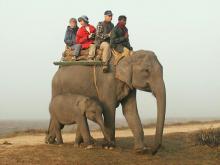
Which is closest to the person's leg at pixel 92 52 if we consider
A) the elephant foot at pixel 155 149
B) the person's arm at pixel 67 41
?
the person's arm at pixel 67 41

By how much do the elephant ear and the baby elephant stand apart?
3.12 ft

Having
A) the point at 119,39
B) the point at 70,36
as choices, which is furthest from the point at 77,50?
the point at 119,39

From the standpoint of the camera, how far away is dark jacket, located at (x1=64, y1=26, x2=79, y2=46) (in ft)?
57.2

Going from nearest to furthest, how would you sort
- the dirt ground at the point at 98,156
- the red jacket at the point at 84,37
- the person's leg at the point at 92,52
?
the dirt ground at the point at 98,156, the person's leg at the point at 92,52, the red jacket at the point at 84,37

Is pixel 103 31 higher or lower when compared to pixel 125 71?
higher

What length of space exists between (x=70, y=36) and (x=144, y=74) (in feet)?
9.57

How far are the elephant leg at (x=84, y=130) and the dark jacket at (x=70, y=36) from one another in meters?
2.83

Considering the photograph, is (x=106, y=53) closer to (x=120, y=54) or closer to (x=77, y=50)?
(x=120, y=54)

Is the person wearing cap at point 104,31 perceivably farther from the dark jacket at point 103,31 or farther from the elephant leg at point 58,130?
the elephant leg at point 58,130

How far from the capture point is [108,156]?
1423 centimetres

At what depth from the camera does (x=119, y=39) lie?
16.2 meters

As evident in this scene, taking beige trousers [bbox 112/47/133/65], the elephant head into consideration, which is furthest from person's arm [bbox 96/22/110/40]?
the elephant head

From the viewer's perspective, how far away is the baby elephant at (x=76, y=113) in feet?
50.4

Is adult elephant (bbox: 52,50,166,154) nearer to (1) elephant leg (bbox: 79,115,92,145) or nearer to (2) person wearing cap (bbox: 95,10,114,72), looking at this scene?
(2) person wearing cap (bbox: 95,10,114,72)
